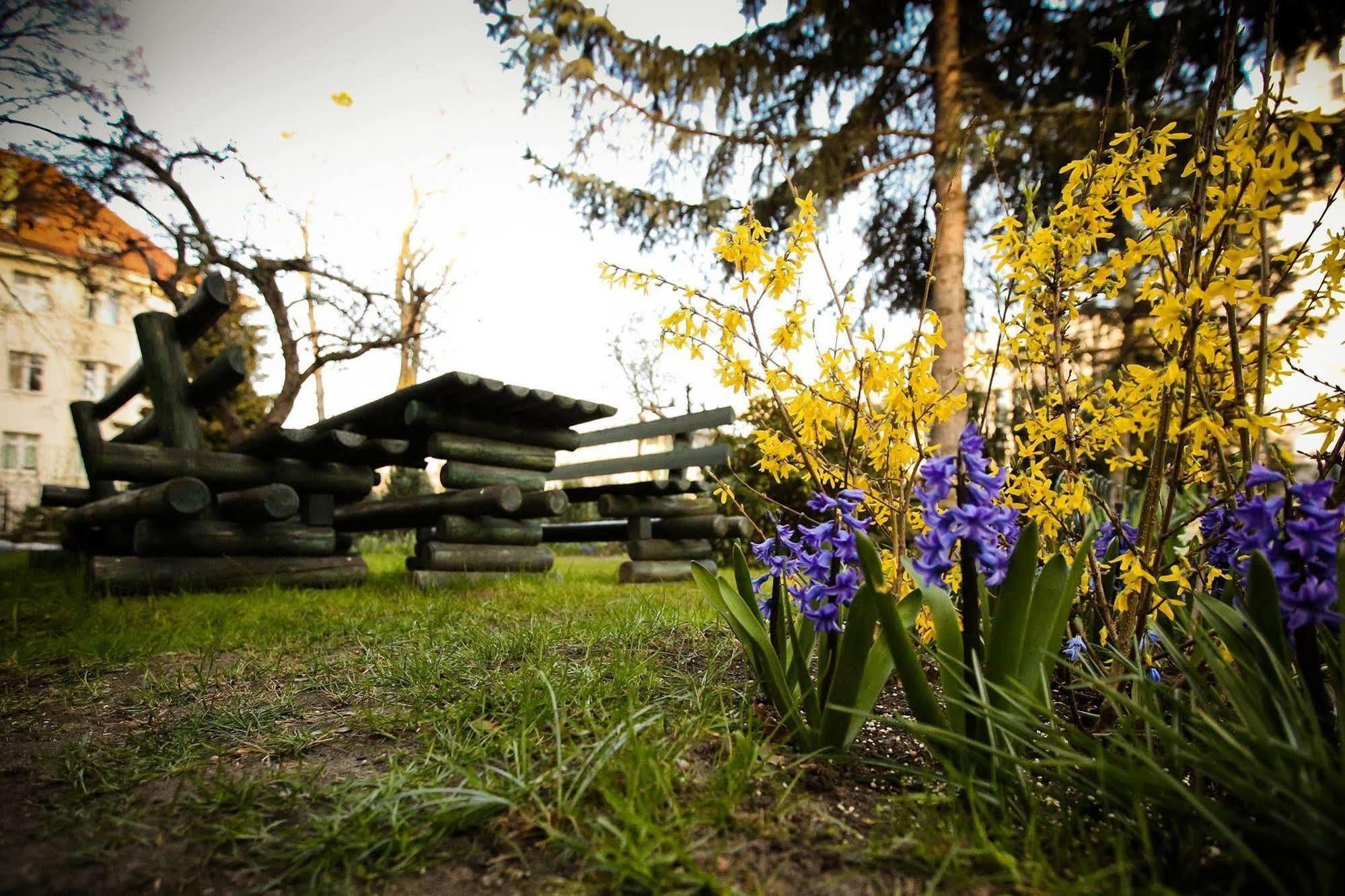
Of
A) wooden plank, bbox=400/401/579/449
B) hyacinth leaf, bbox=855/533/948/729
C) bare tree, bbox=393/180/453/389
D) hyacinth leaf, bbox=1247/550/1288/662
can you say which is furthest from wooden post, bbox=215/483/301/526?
bare tree, bbox=393/180/453/389

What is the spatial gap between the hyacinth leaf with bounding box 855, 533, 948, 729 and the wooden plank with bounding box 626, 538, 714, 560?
17.0 ft

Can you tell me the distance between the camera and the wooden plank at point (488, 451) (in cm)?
527

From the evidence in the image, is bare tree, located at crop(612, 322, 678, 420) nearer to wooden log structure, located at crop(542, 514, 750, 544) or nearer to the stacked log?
wooden log structure, located at crop(542, 514, 750, 544)

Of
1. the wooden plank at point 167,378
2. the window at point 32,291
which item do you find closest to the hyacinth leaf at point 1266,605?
the wooden plank at point 167,378

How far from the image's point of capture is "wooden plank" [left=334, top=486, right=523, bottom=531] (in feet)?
16.5

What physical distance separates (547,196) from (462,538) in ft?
15.9

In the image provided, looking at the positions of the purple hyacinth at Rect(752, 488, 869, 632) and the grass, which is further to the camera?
the purple hyacinth at Rect(752, 488, 869, 632)

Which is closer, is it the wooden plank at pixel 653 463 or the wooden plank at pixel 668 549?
the wooden plank at pixel 653 463

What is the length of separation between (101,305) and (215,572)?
561 centimetres

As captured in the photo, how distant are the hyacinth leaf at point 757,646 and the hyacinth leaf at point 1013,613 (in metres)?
0.45

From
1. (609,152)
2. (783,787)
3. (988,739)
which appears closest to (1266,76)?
(988,739)

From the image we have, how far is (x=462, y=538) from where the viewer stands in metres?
5.43

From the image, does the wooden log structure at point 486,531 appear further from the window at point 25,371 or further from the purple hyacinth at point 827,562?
the purple hyacinth at point 827,562

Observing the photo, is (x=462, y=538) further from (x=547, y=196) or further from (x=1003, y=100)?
(x=1003, y=100)
